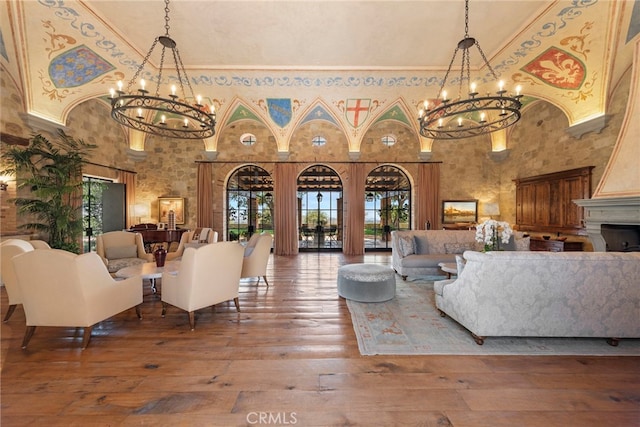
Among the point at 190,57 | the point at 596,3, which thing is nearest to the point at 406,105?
the point at 596,3

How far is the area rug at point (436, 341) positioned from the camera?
2641 mm

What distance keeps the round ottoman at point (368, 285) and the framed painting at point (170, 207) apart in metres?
7.06

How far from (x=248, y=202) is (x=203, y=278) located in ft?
21.7

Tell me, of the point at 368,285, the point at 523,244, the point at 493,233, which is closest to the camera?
the point at 493,233

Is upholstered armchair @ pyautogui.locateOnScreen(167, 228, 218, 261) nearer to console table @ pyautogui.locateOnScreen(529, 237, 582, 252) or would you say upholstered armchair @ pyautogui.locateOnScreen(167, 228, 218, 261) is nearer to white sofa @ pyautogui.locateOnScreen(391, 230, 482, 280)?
white sofa @ pyautogui.locateOnScreen(391, 230, 482, 280)

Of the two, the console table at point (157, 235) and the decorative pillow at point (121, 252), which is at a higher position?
the console table at point (157, 235)

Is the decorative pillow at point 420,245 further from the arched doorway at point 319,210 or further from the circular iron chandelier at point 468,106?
the arched doorway at point 319,210

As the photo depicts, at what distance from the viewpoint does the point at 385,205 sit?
9.99 m

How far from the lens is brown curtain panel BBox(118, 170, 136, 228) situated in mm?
7950

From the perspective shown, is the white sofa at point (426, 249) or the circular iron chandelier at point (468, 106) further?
the white sofa at point (426, 249)

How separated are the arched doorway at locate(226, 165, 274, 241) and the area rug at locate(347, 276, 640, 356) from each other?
22.3 ft

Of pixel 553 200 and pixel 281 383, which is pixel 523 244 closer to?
pixel 553 200

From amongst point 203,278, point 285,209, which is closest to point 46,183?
point 203,278

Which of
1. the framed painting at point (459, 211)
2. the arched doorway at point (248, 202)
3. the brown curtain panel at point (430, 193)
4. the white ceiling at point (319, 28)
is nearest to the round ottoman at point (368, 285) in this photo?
the white ceiling at point (319, 28)
